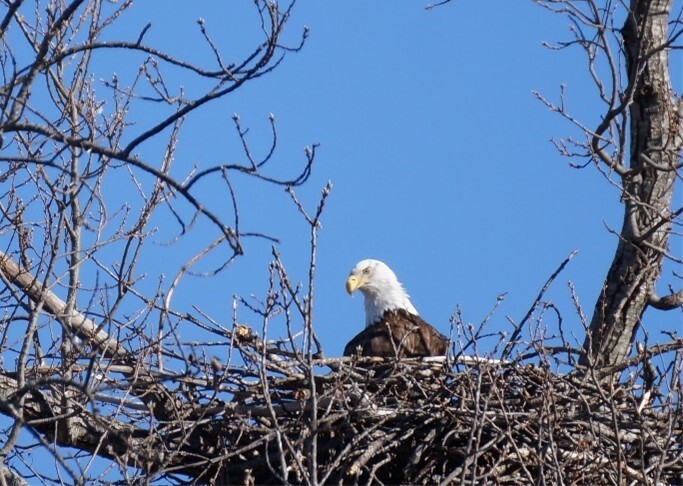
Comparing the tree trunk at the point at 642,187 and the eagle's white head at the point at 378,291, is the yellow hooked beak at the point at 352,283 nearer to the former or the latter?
the eagle's white head at the point at 378,291

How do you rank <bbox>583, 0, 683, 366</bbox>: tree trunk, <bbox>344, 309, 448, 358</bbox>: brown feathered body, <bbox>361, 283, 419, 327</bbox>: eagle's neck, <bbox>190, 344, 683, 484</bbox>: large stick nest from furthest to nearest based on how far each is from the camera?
<bbox>361, 283, 419, 327</bbox>: eagle's neck < <bbox>344, 309, 448, 358</bbox>: brown feathered body < <bbox>583, 0, 683, 366</bbox>: tree trunk < <bbox>190, 344, 683, 484</bbox>: large stick nest

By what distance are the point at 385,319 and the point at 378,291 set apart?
28 centimetres

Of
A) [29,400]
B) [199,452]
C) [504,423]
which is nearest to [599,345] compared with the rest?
[504,423]

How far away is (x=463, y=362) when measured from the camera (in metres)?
5.92

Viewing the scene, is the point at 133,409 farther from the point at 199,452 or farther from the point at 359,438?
Result: the point at 359,438

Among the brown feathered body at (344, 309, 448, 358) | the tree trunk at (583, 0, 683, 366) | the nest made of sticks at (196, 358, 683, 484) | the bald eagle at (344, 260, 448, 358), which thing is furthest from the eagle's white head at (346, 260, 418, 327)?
the nest made of sticks at (196, 358, 683, 484)

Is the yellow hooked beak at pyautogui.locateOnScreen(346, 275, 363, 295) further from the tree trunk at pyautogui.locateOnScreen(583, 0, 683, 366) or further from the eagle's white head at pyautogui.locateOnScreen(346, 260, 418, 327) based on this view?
the tree trunk at pyautogui.locateOnScreen(583, 0, 683, 366)

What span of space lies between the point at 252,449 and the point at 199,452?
263 millimetres

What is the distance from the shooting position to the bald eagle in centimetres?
738

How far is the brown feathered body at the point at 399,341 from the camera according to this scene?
7.29 meters

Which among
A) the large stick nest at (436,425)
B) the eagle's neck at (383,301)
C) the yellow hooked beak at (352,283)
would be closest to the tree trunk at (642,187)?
the large stick nest at (436,425)

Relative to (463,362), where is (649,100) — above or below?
above

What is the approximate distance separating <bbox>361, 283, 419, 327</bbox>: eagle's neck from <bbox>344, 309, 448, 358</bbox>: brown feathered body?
37 cm

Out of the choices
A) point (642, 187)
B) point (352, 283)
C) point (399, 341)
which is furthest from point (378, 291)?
point (642, 187)
